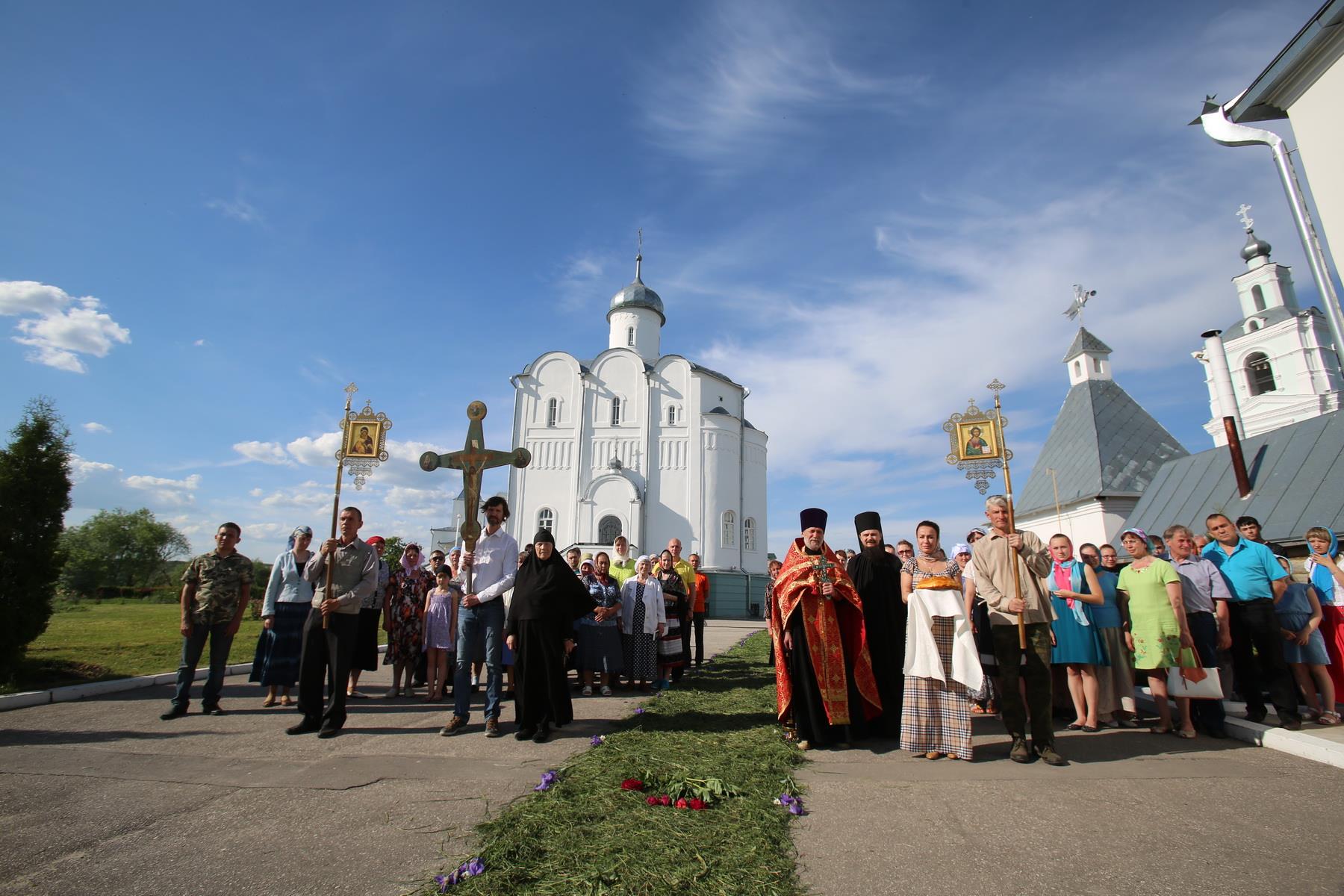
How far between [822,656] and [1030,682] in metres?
1.51

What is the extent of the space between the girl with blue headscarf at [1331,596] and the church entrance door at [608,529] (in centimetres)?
2625

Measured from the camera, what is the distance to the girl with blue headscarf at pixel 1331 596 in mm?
6273

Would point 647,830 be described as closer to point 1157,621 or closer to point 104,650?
point 1157,621

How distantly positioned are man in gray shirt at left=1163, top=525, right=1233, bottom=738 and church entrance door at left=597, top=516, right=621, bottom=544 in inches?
1030

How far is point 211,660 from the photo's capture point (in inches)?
241

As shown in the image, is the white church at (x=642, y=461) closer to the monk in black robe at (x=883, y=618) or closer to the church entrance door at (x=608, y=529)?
the church entrance door at (x=608, y=529)

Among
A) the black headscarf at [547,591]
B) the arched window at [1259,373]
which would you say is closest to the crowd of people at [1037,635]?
the black headscarf at [547,591]

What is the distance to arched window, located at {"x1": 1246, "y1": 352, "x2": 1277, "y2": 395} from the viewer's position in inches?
1249

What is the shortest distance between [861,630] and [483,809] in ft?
10.6

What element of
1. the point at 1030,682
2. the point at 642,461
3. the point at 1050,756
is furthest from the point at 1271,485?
the point at 642,461

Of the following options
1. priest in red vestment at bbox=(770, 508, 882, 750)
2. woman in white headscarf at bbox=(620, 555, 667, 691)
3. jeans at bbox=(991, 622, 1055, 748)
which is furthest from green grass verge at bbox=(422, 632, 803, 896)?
woman in white headscarf at bbox=(620, 555, 667, 691)

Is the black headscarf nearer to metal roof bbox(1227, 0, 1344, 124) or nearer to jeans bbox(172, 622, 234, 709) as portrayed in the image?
jeans bbox(172, 622, 234, 709)

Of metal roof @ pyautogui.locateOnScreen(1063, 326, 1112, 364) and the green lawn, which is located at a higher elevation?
metal roof @ pyautogui.locateOnScreen(1063, 326, 1112, 364)

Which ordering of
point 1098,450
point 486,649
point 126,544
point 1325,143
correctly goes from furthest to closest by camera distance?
point 126,544 → point 1098,450 → point 486,649 → point 1325,143
